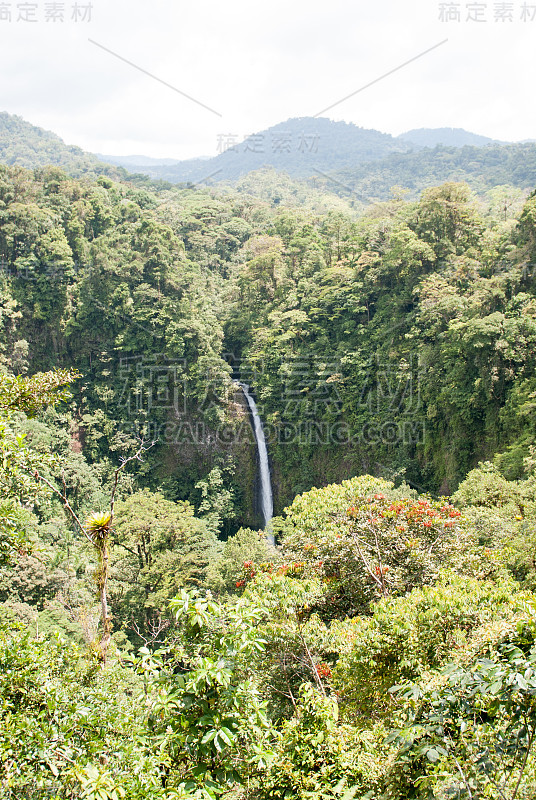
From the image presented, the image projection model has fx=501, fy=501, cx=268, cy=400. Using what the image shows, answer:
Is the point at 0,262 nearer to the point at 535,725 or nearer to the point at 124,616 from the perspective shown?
the point at 124,616

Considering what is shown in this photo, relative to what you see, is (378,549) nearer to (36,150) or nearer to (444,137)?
(36,150)

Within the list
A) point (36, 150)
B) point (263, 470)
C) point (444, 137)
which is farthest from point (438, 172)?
point (444, 137)

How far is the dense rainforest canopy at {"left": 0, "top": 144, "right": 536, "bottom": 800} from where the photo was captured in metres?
2.93

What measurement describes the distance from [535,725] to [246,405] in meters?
18.0

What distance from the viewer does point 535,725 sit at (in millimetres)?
2293

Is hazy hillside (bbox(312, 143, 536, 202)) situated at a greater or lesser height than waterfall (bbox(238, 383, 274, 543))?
greater

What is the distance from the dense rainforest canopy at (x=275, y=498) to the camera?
293 centimetres

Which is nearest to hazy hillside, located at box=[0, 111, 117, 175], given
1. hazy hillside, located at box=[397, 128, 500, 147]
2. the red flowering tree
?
the red flowering tree

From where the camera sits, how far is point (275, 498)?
19.2m

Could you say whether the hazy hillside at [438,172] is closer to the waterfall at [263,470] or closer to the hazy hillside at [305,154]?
the hazy hillside at [305,154]

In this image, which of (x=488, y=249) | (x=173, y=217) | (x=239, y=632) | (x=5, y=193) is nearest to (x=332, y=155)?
(x=173, y=217)

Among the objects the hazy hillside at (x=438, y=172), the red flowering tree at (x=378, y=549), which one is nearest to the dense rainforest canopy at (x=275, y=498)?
the red flowering tree at (x=378, y=549)

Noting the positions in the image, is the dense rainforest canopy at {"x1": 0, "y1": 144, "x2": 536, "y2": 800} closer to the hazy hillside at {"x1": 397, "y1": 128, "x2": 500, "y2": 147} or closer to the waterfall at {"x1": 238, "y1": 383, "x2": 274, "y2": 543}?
the waterfall at {"x1": 238, "y1": 383, "x2": 274, "y2": 543}

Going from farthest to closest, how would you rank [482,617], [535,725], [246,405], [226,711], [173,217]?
[173,217] → [246,405] → [482,617] → [226,711] → [535,725]
